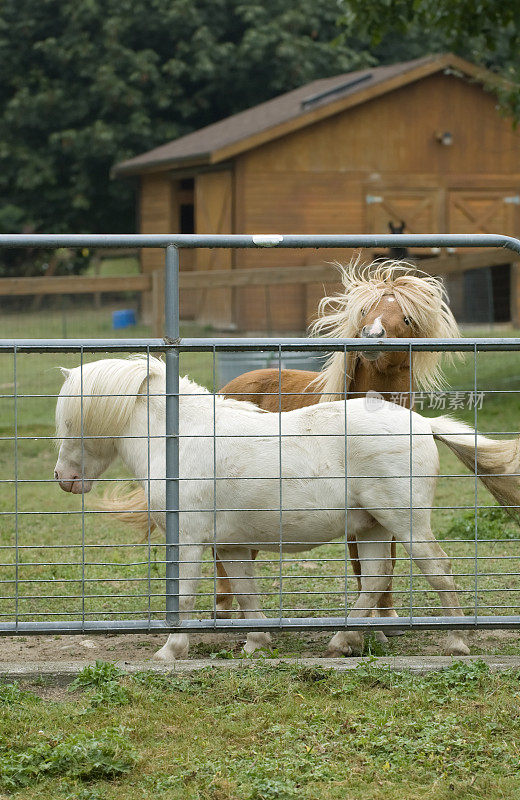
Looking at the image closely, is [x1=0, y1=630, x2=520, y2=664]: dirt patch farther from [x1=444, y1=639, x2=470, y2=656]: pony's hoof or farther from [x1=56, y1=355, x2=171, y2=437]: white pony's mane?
[x1=56, y1=355, x2=171, y2=437]: white pony's mane

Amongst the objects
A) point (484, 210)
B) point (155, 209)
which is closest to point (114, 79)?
point (155, 209)

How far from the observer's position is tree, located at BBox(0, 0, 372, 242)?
3259 cm

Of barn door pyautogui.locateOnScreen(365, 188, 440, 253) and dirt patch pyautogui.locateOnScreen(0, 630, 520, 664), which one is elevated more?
barn door pyautogui.locateOnScreen(365, 188, 440, 253)

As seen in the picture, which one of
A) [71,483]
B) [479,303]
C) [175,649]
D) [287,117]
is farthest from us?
[287,117]

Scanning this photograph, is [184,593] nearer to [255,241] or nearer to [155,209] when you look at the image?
[255,241]

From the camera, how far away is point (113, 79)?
105ft

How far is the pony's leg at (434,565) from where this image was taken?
453 cm

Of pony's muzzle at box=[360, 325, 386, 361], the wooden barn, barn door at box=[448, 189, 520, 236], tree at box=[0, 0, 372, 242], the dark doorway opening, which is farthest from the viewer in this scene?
tree at box=[0, 0, 372, 242]

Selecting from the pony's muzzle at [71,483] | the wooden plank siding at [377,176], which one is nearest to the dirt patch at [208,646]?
the pony's muzzle at [71,483]

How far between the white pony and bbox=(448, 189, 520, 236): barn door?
1925cm

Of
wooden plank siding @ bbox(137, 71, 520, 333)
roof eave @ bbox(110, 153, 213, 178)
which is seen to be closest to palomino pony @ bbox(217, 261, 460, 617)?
wooden plank siding @ bbox(137, 71, 520, 333)

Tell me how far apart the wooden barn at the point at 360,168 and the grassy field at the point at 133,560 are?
35.1ft

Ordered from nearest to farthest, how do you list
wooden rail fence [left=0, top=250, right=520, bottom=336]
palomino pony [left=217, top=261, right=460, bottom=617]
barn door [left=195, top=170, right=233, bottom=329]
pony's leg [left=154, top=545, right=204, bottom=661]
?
pony's leg [left=154, top=545, right=204, bottom=661]
palomino pony [left=217, top=261, right=460, bottom=617]
wooden rail fence [left=0, top=250, right=520, bottom=336]
barn door [left=195, top=170, right=233, bottom=329]

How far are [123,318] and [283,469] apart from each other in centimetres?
1436
